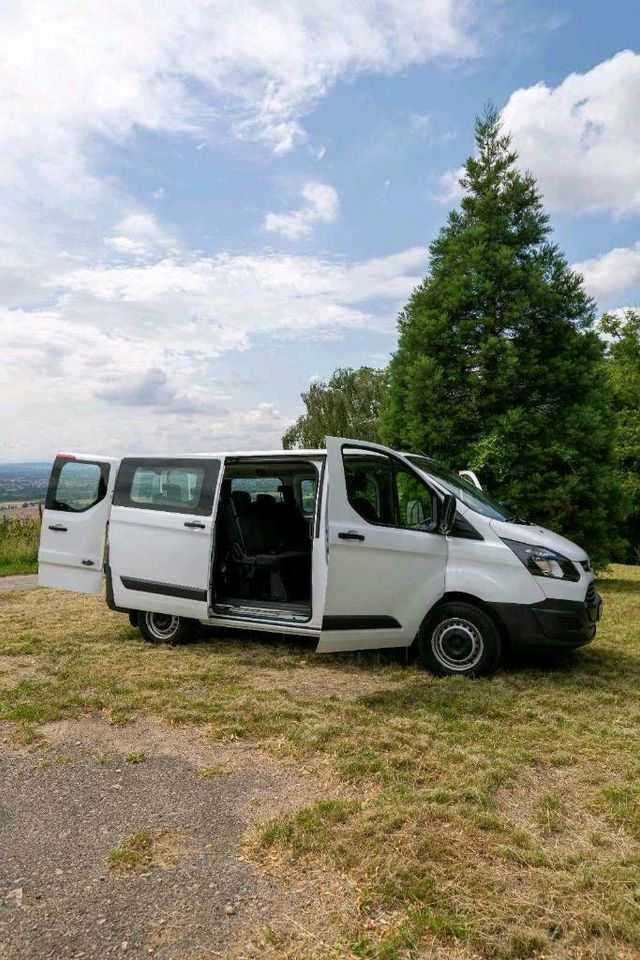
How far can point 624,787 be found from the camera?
12.3ft

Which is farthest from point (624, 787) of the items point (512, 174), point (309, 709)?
point (512, 174)

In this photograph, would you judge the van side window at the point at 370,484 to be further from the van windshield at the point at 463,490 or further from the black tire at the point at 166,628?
the black tire at the point at 166,628

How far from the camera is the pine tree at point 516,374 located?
1197 centimetres

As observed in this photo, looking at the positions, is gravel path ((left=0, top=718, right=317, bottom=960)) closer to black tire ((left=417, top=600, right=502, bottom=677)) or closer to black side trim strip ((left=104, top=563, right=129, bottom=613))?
black tire ((left=417, top=600, right=502, bottom=677))

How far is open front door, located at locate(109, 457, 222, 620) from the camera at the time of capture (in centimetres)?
664

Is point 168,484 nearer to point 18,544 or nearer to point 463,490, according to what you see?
point 463,490

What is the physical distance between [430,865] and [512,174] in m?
13.0

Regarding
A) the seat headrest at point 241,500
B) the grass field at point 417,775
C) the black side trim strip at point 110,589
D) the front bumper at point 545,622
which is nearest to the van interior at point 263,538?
the seat headrest at point 241,500

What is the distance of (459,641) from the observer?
5852 millimetres

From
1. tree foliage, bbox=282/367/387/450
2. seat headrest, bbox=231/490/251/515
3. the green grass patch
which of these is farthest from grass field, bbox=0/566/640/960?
tree foliage, bbox=282/367/387/450

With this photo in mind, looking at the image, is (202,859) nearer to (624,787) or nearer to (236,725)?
(236,725)

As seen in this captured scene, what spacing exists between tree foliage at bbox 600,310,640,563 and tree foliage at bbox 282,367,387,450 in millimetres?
9861

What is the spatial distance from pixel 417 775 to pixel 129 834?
5.13 feet

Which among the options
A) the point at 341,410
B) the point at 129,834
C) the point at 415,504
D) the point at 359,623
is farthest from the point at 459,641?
the point at 341,410
